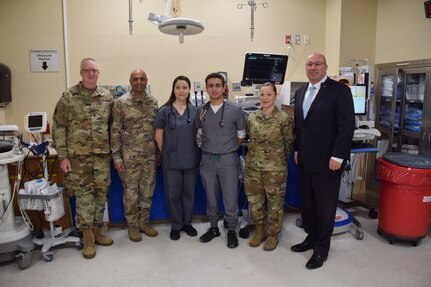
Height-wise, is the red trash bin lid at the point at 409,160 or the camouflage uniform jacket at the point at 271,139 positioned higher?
the camouflage uniform jacket at the point at 271,139

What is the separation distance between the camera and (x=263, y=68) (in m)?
3.80

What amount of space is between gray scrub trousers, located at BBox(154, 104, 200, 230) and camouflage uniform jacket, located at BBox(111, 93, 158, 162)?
4.3 inches

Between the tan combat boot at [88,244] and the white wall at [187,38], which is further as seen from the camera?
the white wall at [187,38]

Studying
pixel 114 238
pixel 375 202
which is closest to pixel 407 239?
pixel 375 202

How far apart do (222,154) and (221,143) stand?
10cm

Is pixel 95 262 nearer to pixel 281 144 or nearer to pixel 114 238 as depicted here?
pixel 114 238

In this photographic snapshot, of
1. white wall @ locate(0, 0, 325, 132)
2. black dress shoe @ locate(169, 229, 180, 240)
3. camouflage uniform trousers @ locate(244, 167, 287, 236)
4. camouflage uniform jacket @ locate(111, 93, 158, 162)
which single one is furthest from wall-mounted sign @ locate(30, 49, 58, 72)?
camouflage uniform trousers @ locate(244, 167, 287, 236)

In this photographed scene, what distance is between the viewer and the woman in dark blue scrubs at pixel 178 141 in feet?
9.73

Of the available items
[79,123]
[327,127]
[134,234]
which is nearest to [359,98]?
[327,127]

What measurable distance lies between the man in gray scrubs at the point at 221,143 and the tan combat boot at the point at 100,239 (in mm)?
979

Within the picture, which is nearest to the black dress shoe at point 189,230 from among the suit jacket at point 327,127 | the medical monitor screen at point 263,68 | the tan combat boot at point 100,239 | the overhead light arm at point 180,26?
the tan combat boot at point 100,239

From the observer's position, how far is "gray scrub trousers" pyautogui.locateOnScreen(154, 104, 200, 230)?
9.75 feet

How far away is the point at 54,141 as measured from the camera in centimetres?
281

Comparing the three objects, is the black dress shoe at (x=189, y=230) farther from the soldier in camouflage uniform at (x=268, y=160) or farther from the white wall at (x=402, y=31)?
the white wall at (x=402, y=31)
